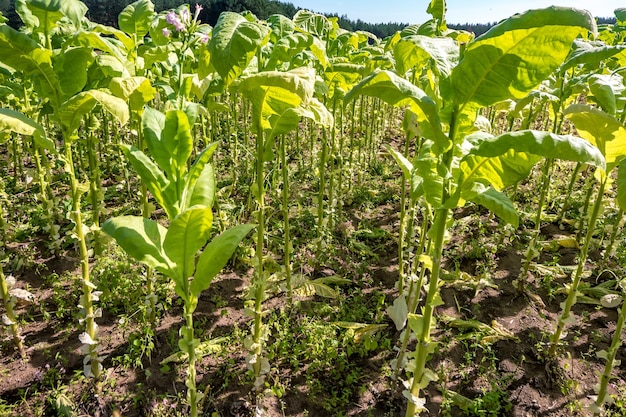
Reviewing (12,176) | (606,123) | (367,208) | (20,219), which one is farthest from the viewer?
(12,176)

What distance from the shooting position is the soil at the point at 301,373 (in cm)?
317

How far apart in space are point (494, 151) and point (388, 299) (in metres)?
2.86

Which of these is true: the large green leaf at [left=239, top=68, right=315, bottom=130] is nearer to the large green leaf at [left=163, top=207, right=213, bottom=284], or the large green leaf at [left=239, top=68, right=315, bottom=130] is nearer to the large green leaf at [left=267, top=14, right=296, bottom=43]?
the large green leaf at [left=163, top=207, right=213, bottom=284]

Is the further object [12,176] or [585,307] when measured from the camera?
[12,176]

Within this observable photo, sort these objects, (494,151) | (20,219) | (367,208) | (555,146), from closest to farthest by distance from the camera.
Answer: (555,146), (494,151), (20,219), (367,208)

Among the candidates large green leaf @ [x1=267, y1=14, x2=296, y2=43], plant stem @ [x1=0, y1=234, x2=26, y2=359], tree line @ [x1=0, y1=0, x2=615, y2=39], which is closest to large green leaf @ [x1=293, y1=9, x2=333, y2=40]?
large green leaf @ [x1=267, y1=14, x2=296, y2=43]

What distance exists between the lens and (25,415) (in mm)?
2994

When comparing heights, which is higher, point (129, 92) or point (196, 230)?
point (129, 92)

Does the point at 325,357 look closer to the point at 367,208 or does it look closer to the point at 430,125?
the point at 430,125

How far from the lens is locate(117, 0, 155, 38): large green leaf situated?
367 cm

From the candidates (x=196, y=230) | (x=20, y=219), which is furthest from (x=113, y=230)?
(x=20, y=219)

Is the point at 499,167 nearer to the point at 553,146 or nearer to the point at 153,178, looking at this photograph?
the point at 553,146

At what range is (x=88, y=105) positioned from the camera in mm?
2527

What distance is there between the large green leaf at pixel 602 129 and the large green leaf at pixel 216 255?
6.57ft
